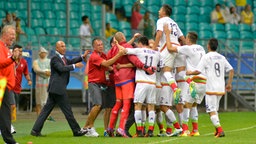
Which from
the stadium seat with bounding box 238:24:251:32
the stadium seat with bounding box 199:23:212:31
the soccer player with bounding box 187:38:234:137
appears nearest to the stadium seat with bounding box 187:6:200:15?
the stadium seat with bounding box 199:23:212:31

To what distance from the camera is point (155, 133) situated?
2297cm

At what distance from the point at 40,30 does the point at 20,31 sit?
276 centimetres

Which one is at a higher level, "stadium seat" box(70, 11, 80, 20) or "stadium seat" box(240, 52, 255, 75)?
"stadium seat" box(70, 11, 80, 20)

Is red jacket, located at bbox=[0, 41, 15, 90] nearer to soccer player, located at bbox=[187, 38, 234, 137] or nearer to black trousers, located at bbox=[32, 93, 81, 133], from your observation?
black trousers, located at bbox=[32, 93, 81, 133]

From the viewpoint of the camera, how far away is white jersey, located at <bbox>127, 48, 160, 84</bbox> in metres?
21.1

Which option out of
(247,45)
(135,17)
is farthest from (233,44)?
(135,17)

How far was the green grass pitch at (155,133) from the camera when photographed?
64.0 ft

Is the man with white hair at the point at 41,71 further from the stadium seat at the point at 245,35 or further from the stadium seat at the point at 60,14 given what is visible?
the stadium seat at the point at 245,35

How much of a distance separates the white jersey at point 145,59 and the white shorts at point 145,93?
12cm

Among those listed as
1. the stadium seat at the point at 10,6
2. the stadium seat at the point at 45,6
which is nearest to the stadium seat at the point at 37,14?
the stadium seat at the point at 45,6

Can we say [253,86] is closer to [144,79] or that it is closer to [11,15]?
[11,15]

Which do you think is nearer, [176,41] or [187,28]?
[176,41]

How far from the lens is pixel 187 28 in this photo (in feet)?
127

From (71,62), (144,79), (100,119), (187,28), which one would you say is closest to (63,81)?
(71,62)
